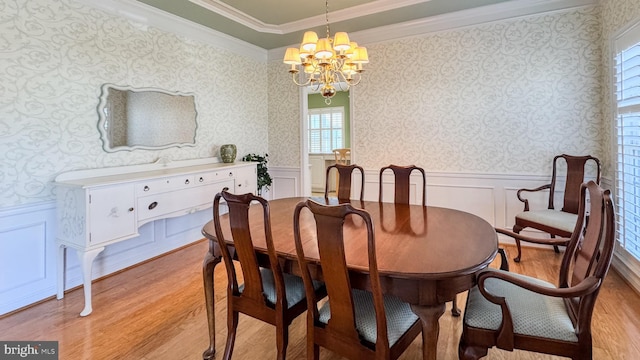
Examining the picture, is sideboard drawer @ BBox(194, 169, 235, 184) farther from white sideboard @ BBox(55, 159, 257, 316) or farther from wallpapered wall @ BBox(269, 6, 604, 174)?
wallpapered wall @ BBox(269, 6, 604, 174)

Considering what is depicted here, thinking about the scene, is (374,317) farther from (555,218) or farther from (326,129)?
(326,129)

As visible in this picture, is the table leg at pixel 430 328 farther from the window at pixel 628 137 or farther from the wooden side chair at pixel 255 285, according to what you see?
the window at pixel 628 137

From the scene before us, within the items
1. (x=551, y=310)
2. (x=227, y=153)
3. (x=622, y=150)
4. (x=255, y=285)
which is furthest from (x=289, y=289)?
(x=622, y=150)

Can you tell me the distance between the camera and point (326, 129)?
27.7 feet

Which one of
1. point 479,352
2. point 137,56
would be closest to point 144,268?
point 137,56

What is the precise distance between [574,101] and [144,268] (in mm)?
4644

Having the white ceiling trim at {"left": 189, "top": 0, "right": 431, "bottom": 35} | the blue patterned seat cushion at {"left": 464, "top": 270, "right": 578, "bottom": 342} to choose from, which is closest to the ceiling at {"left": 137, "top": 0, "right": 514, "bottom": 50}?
the white ceiling trim at {"left": 189, "top": 0, "right": 431, "bottom": 35}

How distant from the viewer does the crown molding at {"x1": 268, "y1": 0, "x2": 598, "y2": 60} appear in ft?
11.1

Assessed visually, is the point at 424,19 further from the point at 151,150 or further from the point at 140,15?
the point at 151,150

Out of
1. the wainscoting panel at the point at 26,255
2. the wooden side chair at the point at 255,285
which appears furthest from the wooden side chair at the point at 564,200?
the wainscoting panel at the point at 26,255

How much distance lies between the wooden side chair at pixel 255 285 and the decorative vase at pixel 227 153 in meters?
→ 2.54

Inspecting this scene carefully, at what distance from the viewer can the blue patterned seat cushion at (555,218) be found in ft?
9.46

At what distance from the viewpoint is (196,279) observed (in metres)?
3.05

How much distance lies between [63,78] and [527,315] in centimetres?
352
